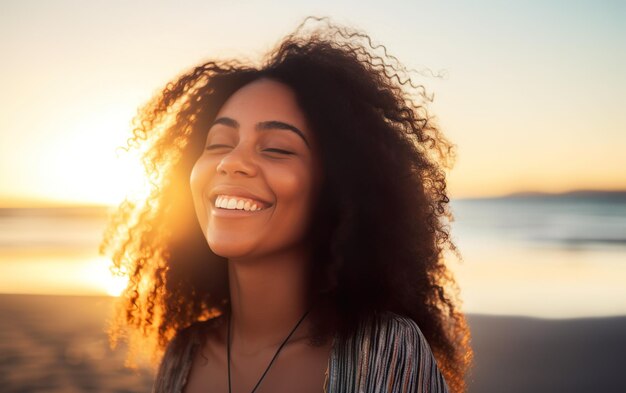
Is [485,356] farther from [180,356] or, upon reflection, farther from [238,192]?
[238,192]

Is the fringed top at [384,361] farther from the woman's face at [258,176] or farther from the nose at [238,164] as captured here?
the nose at [238,164]

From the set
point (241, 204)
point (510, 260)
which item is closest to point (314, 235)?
point (241, 204)

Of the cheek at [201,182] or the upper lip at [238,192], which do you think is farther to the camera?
the cheek at [201,182]

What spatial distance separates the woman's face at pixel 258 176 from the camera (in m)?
2.26

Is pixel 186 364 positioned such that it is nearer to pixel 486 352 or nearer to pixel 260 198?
pixel 260 198

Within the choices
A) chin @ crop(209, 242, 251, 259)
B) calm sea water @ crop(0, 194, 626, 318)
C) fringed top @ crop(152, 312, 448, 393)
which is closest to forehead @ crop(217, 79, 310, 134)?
chin @ crop(209, 242, 251, 259)

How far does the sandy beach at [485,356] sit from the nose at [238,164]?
10.8ft

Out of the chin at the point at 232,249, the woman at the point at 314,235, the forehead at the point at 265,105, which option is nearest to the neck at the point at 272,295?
the woman at the point at 314,235

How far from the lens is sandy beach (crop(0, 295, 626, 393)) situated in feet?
16.9

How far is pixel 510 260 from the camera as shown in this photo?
972 cm

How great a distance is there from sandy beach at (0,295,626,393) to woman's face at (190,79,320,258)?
3171 mm

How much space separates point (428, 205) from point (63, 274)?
823 centimetres

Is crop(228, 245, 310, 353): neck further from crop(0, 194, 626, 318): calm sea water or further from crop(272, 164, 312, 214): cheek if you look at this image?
crop(0, 194, 626, 318): calm sea water

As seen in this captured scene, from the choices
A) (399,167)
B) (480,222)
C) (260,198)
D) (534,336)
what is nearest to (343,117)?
(399,167)
